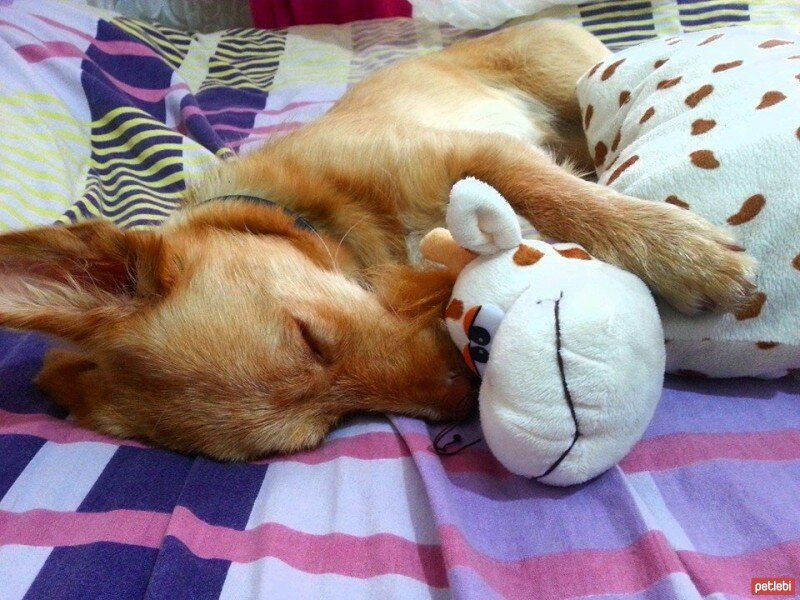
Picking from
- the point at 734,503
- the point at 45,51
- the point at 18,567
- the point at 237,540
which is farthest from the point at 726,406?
the point at 45,51

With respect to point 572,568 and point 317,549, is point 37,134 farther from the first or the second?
point 572,568

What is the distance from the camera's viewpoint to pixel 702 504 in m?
1.01

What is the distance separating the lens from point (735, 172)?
1200mm

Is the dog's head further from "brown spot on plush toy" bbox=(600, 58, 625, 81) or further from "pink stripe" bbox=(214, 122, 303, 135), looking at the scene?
"pink stripe" bbox=(214, 122, 303, 135)

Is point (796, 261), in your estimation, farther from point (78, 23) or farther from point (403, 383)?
point (78, 23)

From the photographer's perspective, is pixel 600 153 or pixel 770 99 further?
pixel 600 153

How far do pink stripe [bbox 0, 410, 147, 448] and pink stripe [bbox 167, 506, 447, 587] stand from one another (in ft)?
1.09

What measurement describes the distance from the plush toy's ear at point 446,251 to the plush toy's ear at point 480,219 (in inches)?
3.6

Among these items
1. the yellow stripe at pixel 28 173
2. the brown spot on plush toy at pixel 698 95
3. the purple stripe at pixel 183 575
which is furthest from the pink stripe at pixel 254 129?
the purple stripe at pixel 183 575

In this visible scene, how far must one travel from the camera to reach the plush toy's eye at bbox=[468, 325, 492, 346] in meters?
1.09

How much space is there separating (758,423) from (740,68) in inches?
32.1

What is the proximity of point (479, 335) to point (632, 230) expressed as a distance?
438 millimetres

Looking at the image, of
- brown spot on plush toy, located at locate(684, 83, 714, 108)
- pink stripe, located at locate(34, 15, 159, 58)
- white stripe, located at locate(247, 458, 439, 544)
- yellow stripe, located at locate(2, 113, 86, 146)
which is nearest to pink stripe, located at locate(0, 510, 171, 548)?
white stripe, located at locate(247, 458, 439, 544)

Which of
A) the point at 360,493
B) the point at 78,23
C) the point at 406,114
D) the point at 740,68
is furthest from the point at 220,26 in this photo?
the point at 360,493
